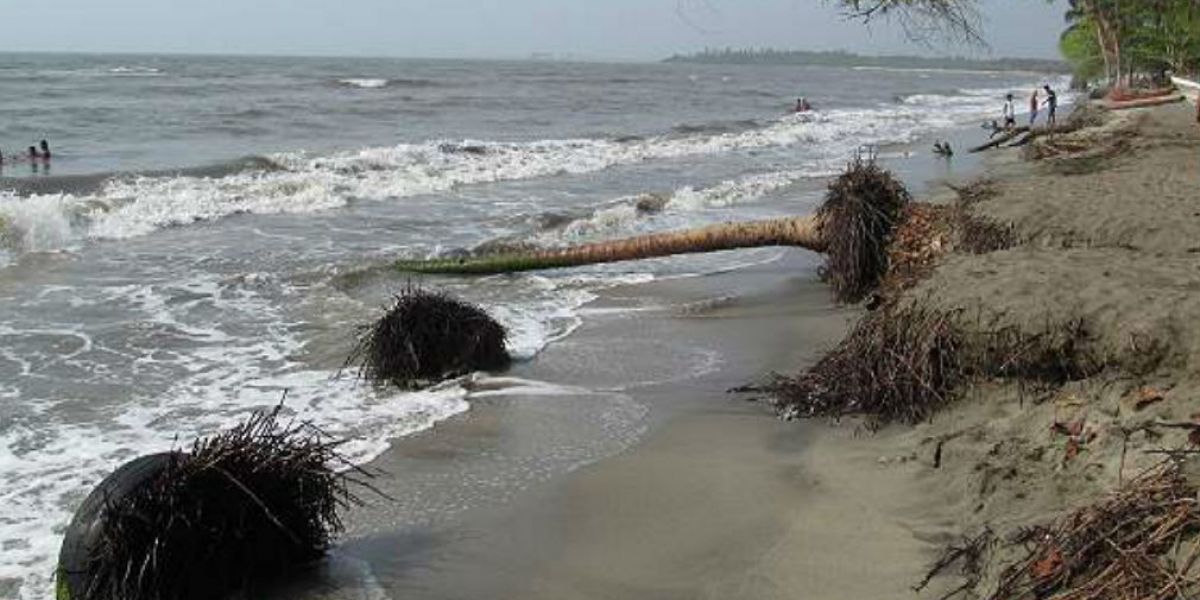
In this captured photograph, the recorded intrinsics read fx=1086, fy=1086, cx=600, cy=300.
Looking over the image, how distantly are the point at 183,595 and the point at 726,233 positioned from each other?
25.3 ft

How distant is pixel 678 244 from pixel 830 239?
5.30ft

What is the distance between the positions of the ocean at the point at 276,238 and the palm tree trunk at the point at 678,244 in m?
0.53

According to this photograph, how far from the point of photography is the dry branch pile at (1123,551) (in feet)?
12.0

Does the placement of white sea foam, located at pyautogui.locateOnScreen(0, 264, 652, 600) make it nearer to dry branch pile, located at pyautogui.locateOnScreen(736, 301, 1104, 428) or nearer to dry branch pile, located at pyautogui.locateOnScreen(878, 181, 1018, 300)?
dry branch pile, located at pyautogui.locateOnScreen(736, 301, 1104, 428)

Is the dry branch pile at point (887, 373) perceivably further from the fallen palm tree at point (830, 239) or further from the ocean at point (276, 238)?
the fallen palm tree at point (830, 239)

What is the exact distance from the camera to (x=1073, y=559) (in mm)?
3902

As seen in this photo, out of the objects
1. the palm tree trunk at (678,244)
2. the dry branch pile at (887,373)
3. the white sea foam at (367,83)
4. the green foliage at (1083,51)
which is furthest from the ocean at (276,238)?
the white sea foam at (367,83)

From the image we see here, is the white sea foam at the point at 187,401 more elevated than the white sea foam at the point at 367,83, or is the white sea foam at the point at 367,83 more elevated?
the white sea foam at the point at 367,83

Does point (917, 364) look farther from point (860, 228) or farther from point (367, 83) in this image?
point (367, 83)

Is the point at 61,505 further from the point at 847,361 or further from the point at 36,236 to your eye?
the point at 36,236

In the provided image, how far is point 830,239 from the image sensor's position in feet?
37.9

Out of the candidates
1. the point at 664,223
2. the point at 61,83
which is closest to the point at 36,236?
the point at 664,223

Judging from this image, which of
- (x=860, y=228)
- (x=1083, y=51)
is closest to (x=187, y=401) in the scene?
(x=860, y=228)

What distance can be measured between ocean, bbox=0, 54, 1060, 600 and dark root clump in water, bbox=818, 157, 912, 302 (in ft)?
8.83
